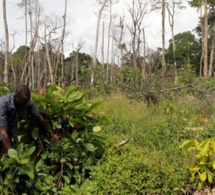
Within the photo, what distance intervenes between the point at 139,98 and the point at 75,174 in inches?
202

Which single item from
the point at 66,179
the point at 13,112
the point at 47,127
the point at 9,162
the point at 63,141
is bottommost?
the point at 66,179

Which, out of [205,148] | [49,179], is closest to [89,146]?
[49,179]

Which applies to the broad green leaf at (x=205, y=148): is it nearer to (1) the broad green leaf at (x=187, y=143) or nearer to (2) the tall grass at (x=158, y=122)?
(1) the broad green leaf at (x=187, y=143)

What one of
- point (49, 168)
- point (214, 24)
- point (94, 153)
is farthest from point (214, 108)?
point (214, 24)

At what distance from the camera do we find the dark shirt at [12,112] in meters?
3.75

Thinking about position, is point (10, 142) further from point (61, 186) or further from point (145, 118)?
point (145, 118)

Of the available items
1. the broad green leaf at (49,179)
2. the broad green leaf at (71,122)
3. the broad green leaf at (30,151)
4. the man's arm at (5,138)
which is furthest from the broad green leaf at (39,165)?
the broad green leaf at (71,122)

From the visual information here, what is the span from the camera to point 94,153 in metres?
4.27

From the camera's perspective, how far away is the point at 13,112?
3842 millimetres

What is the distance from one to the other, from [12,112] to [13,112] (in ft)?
0.03

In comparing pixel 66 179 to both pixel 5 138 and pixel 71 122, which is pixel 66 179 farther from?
pixel 5 138

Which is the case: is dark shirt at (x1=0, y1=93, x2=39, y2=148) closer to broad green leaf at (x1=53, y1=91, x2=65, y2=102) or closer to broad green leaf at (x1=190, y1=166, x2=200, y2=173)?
broad green leaf at (x1=53, y1=91, x2=65, y2=102)

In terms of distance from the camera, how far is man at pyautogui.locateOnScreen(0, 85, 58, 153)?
12.1ft

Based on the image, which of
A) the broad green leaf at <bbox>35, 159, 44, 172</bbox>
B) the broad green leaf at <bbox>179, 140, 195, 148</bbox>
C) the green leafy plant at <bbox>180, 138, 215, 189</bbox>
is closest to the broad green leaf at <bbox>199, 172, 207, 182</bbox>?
the green leafy plant at <bbox>180, 138, 215, 189</bbox>
